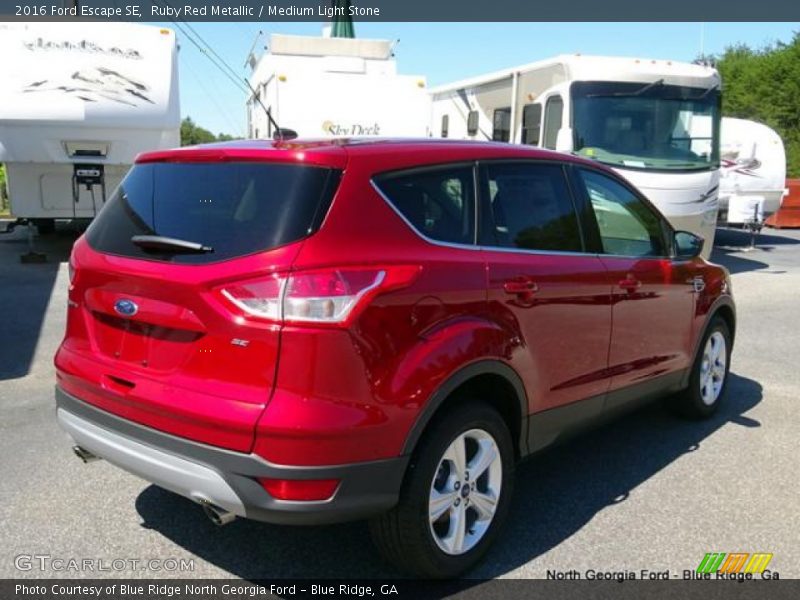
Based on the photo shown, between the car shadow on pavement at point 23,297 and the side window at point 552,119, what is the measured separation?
7074 mm

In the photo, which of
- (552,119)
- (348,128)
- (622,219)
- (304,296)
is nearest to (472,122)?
(348,128)

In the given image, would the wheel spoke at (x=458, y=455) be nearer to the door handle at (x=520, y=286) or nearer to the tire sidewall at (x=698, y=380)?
the door handle at (x=520, y=286)

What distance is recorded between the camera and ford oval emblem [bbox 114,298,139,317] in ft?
9.45

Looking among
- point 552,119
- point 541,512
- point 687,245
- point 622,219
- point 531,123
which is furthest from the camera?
point 531,123

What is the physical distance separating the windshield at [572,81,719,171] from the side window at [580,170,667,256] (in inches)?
239

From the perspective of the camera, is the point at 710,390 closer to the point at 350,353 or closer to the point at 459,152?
the point at 459,152

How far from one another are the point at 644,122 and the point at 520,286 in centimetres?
838

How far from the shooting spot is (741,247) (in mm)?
16219

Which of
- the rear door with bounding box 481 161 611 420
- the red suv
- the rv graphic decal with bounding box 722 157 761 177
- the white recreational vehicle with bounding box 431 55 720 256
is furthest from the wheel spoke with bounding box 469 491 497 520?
the rv graphic decal with bounding box 722 157 761 177

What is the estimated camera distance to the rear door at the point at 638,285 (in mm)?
4004

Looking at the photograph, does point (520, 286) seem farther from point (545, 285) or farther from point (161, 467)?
point (161, 467)

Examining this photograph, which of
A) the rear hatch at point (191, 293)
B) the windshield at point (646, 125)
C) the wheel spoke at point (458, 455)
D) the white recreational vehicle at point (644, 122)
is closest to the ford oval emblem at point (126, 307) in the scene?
the rear hatch at point (191, 293)

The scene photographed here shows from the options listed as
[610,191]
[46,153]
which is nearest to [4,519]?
[610,191]

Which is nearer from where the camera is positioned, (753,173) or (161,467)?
(161,467)
